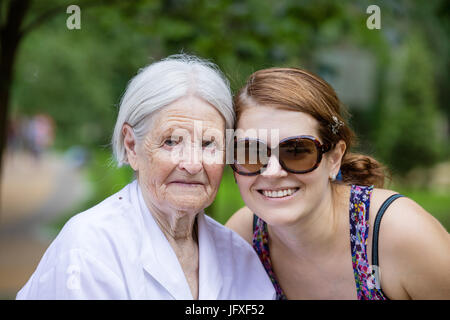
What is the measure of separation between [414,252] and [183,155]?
1.23 m

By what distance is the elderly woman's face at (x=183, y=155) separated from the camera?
221cm

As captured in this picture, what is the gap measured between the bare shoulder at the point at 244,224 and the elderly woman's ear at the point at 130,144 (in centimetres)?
96

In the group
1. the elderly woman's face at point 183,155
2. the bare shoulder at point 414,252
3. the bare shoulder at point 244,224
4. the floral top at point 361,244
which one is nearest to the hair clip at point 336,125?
the floral top at point 361,244

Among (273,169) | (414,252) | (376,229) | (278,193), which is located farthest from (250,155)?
(414,252)

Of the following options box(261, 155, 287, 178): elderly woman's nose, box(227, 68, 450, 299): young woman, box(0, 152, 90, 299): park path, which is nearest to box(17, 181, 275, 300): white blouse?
box(227, 68, 450, 299): young woman

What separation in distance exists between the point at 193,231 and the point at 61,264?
2.59ft

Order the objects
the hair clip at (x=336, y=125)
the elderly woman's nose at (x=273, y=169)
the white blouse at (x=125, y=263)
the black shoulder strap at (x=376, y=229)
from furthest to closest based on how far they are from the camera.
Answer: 1. the hair clip at (x=336, y=125)
2. the black shoulder strap at (x=376, y=229)
3. the elderly woman's nose at (x=273, y=169)
4. the white blouse at (x=125, y=263)

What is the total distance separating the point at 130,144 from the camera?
7.84 ft

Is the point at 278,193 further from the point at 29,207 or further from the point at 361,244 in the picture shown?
the point at 29,207

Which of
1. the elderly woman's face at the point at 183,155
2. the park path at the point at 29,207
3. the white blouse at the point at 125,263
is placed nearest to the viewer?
the white blouse at the point at 125,263

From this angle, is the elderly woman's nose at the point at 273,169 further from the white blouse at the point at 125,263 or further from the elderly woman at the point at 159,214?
the white blouse at the point at 125,263

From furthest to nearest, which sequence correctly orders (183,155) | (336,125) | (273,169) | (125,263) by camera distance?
1. (336,125)
2. (273,169)
3. (183,155)
4. (125,263)

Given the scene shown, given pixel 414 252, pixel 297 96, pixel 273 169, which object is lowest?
pixel 414 252
